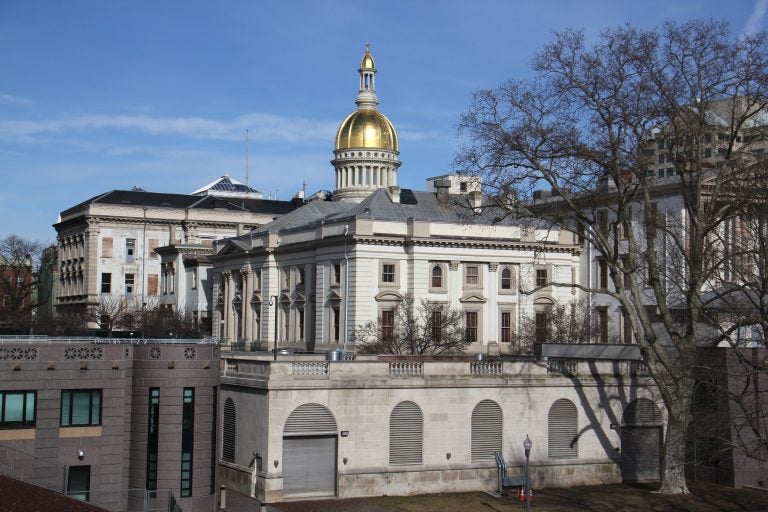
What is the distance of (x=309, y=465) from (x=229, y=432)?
4.07 meters

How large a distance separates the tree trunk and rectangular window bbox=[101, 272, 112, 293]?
87679 mm

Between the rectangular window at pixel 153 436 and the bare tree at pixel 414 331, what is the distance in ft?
114

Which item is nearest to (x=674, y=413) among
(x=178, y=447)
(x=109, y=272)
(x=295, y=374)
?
(x=295, y=374)

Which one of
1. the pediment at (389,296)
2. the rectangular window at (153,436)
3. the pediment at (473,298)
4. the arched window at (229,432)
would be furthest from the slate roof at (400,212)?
the rectangular window at (153,436)

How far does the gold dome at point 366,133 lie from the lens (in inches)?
4301

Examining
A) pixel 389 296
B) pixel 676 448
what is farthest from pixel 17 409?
pixel 389 296

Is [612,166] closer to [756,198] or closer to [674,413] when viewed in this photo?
[756,198]

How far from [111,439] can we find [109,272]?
87866mm

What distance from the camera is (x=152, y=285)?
12262 cm

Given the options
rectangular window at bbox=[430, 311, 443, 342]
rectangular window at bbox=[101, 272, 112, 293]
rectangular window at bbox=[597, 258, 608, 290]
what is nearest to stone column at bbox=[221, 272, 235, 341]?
rectangular window at bbox=[101, 272, 112, 293]

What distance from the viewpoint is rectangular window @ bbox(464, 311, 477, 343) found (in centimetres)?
8050

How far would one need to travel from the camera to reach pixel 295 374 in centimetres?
4103

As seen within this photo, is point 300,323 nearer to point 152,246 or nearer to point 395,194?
point 395,194

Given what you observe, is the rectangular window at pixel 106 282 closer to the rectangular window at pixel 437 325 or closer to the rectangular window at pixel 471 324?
the rectangular window at pixel 471 324
